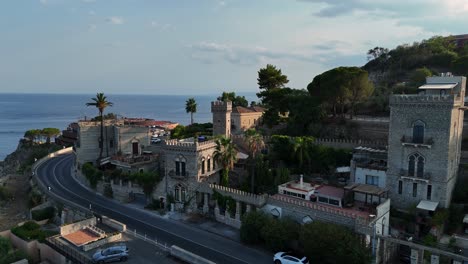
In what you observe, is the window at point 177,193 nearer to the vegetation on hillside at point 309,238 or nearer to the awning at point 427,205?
→ the vegetation on hillside at point 309,238

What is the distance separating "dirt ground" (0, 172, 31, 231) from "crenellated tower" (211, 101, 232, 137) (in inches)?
1156

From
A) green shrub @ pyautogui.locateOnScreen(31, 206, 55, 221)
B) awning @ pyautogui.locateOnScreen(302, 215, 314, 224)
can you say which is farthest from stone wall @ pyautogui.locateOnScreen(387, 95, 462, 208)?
green shrub @ pyautogui.locateOnScreen(31, 206, 55, 221)

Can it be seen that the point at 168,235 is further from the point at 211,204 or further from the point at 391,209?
the point at 391,209

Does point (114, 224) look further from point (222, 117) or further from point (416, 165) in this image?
point (416, 165)

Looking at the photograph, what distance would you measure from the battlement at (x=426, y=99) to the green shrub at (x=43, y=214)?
4078 cm

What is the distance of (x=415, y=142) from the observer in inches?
1284

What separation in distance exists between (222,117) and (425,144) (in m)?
30.3

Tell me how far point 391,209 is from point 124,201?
30.9 metres

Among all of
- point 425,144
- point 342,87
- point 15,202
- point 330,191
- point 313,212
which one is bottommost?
point 15,202

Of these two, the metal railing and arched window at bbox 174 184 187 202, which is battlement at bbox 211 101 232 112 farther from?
the metal railing

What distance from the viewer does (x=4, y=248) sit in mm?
32031

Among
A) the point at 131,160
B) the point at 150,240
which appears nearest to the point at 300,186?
the point at 150,240

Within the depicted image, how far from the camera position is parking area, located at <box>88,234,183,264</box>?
28.6m

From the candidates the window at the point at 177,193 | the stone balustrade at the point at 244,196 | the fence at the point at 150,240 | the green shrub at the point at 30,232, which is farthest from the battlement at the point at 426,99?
the green shrub at the point at 30,232
